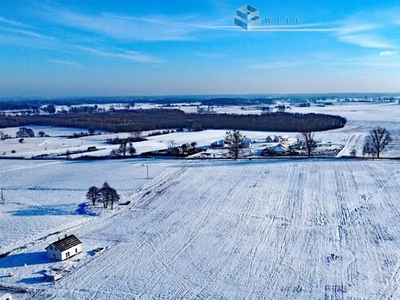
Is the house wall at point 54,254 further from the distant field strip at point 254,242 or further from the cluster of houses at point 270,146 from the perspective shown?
the cluster of houses at point 270,146

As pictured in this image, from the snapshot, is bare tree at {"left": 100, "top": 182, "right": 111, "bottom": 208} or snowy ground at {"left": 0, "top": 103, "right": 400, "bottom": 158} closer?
bare tree at {"left": 100, "top": 182, "right": 111, "bottom": 208}

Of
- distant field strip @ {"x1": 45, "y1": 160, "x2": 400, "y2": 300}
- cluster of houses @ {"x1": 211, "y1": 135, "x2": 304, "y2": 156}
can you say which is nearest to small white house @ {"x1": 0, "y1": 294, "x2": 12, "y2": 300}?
distant field strip @ {"x1": 45, "y1": 160, "x2": 400, "y2": 300}

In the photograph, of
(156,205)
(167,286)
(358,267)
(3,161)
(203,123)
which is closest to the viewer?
(167,286)

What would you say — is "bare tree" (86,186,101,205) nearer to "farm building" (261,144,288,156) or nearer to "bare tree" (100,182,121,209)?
"bare tree" (100,182,121,209)

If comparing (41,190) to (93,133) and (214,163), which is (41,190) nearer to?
(214,163)

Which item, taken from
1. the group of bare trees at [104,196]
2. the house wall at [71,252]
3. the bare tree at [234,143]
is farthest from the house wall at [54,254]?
the bare tree at [234,143]

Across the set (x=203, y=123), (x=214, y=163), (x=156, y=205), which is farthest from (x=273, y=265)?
(x=203, y=123)

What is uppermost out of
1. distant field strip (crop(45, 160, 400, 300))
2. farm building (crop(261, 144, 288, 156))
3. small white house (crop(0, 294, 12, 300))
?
farm building (crop(261, 144, 288, 156))
